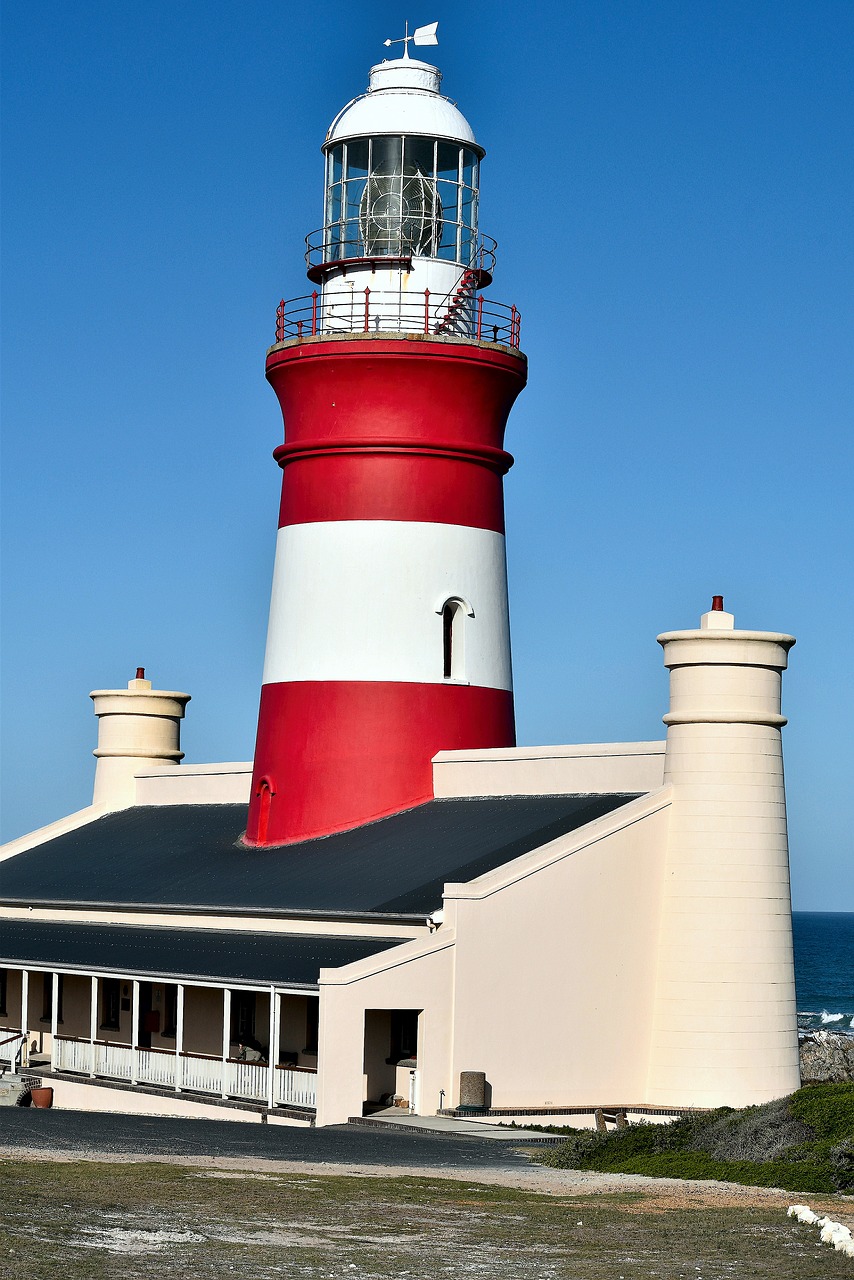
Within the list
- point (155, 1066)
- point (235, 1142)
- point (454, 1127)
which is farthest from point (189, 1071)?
point (235, 1142)

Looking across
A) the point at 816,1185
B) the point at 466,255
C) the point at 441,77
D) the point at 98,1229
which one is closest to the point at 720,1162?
the point at 816,1185

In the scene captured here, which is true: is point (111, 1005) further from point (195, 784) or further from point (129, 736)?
point (129, 736)

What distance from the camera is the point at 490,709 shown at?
34.2 meters

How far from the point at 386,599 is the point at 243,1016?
701cm

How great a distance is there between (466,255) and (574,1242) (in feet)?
69.7

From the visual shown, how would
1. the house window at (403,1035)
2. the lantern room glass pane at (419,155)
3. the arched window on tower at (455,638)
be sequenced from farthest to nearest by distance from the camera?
the lantern room glass pane at (419,155) < the arched window on tower at (455,638) < the house window at (403,1035)

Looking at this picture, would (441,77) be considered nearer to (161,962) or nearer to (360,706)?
(360,706)

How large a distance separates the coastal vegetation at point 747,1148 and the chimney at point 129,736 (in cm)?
1963

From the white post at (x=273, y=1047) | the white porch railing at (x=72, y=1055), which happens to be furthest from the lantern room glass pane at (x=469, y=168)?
the white porch railing at (x=72, y=1055)

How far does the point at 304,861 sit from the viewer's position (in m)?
32.3

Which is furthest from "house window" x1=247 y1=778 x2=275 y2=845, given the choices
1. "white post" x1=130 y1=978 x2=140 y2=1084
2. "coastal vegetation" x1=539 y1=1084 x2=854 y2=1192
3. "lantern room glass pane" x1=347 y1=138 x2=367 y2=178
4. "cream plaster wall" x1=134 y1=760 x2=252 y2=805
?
"coastal vegetation" x1=539 y1=1084 x2=854 y2=1192

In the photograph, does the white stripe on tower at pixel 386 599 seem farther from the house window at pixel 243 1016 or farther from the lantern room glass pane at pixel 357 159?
the lantern room glass pane at pixel 357 159

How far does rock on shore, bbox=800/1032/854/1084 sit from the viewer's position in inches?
1710

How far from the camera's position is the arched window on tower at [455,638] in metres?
33.6
